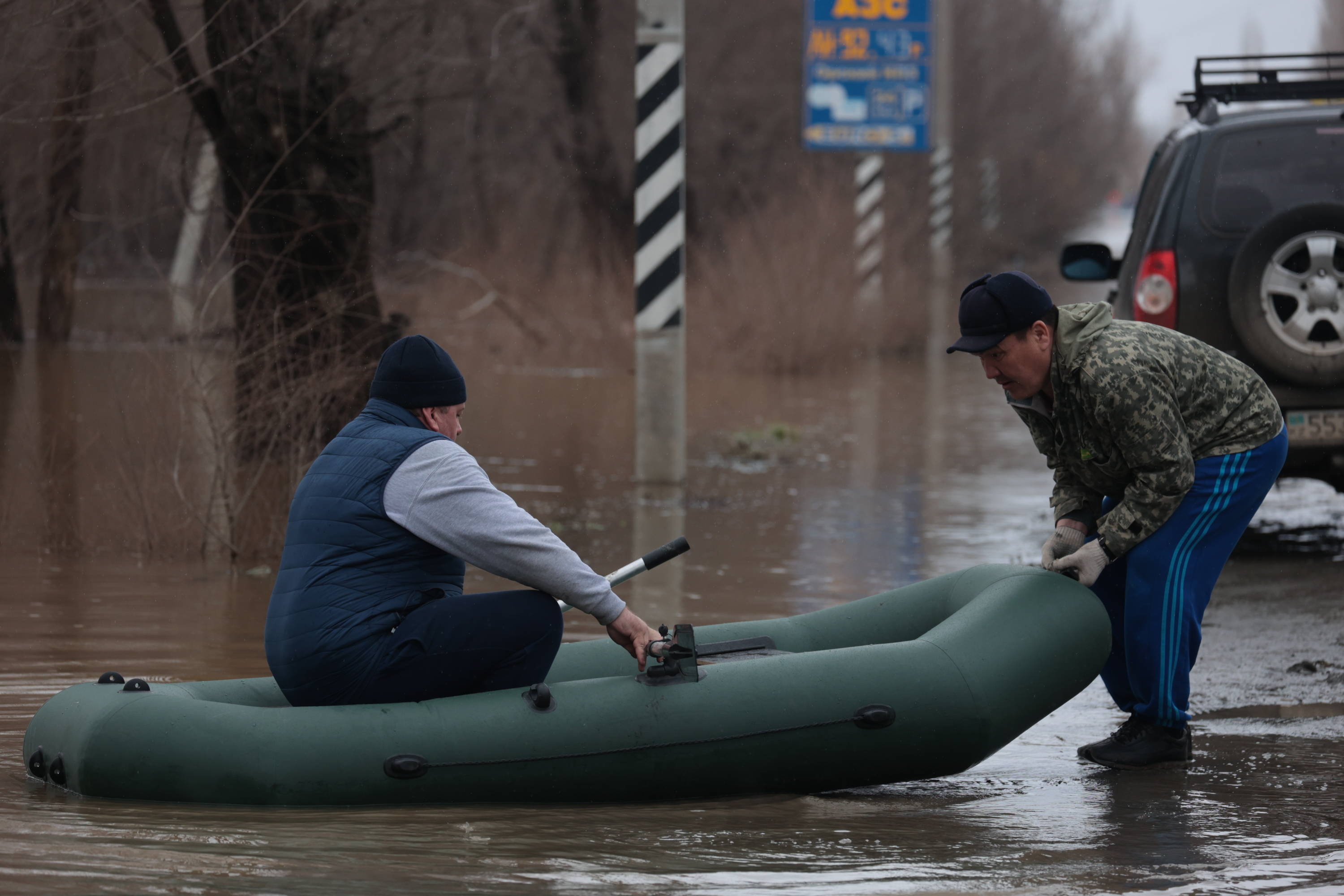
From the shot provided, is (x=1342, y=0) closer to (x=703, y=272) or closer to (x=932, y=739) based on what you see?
(x=703, y=272)

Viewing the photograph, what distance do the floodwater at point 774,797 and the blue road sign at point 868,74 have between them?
12676mm

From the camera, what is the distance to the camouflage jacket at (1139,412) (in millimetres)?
4836

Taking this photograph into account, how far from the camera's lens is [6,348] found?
1110 centimetres

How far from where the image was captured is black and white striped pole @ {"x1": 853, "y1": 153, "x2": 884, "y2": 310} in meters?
21.3

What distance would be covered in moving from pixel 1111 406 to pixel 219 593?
4.11m

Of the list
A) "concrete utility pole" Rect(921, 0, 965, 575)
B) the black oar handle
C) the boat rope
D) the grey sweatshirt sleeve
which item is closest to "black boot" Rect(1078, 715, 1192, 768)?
the boat rope

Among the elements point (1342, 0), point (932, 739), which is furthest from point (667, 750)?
point (1342, 0)

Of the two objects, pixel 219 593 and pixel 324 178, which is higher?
pixel 324 178

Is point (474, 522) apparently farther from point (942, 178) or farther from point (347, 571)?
point (942, 178)

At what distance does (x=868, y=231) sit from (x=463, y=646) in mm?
19137

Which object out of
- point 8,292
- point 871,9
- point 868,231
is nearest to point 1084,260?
point 8,292

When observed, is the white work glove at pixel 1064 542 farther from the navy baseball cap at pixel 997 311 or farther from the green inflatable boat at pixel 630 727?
the navy baseball cap at pixel 997 311

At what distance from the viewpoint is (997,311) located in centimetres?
484

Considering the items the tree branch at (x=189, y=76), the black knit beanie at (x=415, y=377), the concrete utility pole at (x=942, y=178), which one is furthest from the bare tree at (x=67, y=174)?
the concrete utility pole at (x=942, y=178)
